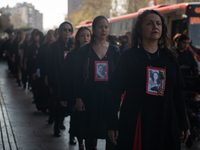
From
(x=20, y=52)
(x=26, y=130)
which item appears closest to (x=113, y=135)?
(x=26, y=130)

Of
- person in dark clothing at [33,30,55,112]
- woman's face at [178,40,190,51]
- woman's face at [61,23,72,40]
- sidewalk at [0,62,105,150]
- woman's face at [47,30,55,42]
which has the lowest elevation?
sidewalk at [0,62,105,150]

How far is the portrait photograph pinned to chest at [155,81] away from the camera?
2.98 meters

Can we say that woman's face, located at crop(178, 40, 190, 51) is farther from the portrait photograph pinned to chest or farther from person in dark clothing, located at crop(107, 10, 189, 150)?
the portrait photograph pinned to chest

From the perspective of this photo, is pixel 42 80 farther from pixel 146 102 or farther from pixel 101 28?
pixel 146 102

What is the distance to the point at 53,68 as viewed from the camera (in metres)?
6.63

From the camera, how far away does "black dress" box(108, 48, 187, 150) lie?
2998mm

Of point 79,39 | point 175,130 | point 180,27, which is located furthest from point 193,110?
point 180,27

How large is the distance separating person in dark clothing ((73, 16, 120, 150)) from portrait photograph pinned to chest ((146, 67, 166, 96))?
4.98ft

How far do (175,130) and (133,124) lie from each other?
0.34m

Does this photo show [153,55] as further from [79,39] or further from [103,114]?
[79,39]

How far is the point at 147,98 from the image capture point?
3000mm

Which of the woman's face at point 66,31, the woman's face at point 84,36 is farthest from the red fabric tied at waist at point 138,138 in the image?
the woman's face at point 66,31

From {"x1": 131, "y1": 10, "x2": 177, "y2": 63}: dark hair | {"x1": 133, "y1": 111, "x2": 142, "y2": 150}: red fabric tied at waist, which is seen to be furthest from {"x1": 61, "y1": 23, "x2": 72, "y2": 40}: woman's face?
{"x1": 133, "y1": 111, "x2": 142, "y2": 150}: red fabric tied at waist

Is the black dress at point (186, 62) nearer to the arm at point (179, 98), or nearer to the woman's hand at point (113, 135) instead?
the arm at point (179, 98)
